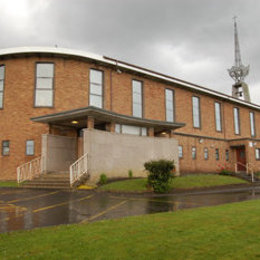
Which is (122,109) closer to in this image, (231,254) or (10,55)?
(10,55)

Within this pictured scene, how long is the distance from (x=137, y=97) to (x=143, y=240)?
794 inches

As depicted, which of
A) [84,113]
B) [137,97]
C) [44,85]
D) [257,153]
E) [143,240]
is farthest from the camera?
[257,153]

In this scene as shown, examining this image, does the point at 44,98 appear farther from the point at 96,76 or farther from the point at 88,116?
the point at 88,116

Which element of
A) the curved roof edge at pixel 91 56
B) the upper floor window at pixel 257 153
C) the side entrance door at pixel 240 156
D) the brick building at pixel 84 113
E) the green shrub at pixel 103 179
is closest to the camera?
the green shrub at pixel 103 179

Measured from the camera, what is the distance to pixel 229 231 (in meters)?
5.31

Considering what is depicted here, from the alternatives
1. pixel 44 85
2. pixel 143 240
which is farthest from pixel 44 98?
pixel 143 240

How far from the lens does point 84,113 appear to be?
15.9 metres

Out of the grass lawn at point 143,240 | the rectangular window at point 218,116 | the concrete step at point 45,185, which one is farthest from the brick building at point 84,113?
the grass lawn at point 143,240

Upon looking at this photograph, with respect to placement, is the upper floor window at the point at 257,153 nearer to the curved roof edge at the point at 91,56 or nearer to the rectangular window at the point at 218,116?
the rectangular window at the point at 218,116

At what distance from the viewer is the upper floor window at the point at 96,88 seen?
21.6m

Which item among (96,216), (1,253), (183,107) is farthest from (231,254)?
(183,107)

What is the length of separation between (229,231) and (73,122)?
14.6m

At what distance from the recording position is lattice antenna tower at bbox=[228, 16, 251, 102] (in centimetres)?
4663

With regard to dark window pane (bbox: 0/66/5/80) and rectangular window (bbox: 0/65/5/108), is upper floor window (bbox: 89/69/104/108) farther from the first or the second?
dark window pane (bbox: 0/66/5/80)
